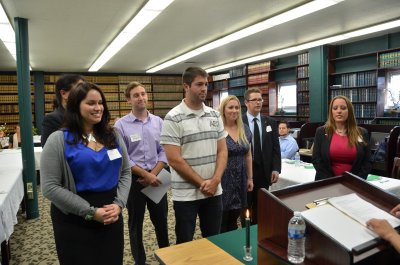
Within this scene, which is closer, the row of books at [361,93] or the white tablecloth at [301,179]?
the white tablecloth at [301,179]

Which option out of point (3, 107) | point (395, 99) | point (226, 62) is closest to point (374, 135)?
point (395, 99)

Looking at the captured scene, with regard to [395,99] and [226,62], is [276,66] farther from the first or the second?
[395,99]

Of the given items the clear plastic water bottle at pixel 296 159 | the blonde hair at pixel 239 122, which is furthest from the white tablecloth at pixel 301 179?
the blonde hair at pixel 239 122

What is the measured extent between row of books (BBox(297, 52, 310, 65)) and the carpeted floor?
216 inches

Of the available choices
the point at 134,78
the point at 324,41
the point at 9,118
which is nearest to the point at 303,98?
the point at 324,41

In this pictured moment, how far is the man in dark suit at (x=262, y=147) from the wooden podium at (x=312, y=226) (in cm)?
155

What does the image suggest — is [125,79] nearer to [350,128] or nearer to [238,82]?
[238,82]

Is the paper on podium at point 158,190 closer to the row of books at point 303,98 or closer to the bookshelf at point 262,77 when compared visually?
the row of books at point 303,98

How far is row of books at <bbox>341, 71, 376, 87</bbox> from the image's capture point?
6.73 m

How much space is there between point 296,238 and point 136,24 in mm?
4795

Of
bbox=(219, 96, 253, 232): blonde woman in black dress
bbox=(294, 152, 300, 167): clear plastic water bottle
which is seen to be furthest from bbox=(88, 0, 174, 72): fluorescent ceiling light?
bbox=(294, 152, 300, 167): clear plastic water bottle

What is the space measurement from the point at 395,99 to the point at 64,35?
675 centimetres

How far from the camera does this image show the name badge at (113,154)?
5.62ft

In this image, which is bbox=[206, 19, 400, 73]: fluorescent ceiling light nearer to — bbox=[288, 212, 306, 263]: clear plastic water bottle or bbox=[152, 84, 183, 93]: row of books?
bbox=[152, 84, 183, 93]: row of books
